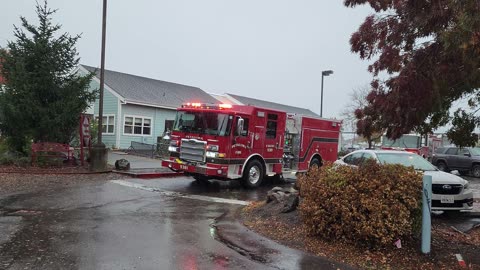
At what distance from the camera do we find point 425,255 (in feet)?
20.7

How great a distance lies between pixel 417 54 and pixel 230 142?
8.26m

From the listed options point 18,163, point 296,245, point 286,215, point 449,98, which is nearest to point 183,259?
point 296,245

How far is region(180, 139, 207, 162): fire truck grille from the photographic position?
13.6m

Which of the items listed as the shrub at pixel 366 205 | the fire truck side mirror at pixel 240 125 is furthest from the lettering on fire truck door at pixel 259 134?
the shrub at pixel 366 205

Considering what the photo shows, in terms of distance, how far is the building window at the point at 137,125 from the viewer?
29.0 meters

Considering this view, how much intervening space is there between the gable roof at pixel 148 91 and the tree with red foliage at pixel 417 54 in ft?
76.0

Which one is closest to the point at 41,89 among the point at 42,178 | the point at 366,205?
the point at 42,178

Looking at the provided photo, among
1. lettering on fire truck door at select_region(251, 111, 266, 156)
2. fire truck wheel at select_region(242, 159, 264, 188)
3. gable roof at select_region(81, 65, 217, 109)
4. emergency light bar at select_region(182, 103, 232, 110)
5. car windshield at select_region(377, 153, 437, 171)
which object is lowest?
fire truck wheel at select_region(242, 159, 264, 188)

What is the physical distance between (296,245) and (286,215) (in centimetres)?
165

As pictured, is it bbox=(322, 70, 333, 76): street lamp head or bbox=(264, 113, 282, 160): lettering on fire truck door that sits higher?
bbox=(322, 70, 333, 76): street lamp head

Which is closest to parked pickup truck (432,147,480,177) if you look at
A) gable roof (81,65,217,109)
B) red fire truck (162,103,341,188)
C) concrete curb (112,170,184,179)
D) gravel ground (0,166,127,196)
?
red fire truck (162,103,341,188)

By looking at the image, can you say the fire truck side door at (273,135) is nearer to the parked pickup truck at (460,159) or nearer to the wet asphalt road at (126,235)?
the wet asphalt road at (126,235)

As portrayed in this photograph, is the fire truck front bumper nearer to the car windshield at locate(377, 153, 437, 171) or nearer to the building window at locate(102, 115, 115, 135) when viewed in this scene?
the car windshield at locate(377, 153, 437, 171)

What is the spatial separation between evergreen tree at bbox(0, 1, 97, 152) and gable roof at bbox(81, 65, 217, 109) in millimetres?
9341
